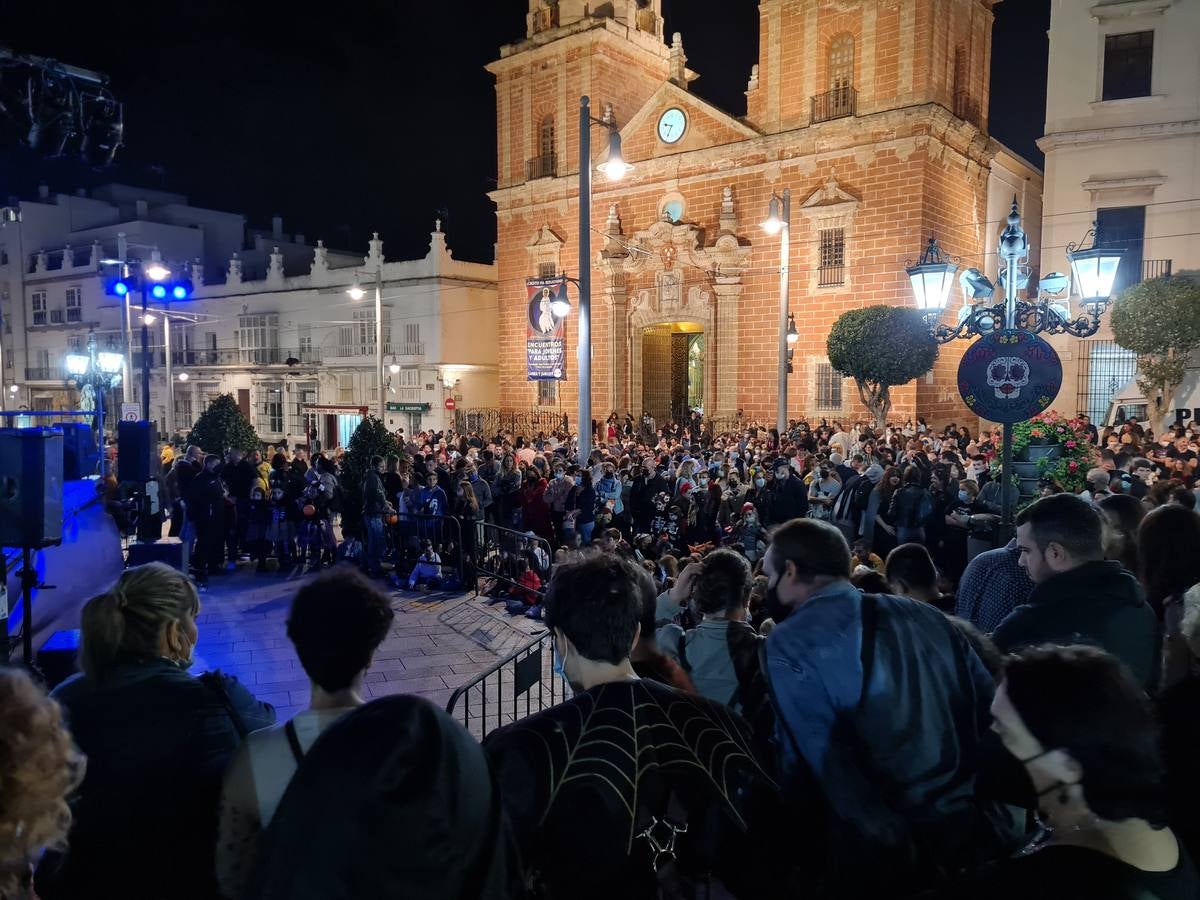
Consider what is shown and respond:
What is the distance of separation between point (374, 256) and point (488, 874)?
3595 cm

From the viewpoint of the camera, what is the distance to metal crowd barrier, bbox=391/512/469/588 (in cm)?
1077

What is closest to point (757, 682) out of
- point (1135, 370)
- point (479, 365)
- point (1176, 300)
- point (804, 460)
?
point (804, 460)

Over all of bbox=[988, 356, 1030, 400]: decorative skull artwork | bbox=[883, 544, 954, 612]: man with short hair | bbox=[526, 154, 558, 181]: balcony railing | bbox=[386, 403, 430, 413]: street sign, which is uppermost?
bbox=[526, 154, 558, 181]: balcony railing

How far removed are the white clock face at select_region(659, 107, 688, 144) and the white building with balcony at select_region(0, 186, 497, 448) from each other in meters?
10.3

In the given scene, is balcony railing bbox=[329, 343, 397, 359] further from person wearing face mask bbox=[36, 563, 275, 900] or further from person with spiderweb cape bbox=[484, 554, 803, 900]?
person with spiderweb cape bbox=[484, 554, 803, 900]

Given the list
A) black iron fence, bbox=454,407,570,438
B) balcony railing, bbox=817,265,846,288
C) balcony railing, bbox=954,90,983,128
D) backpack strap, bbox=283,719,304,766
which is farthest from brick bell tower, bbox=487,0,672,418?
backpack strap, bbox=283,719,304,766

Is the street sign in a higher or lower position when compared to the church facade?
lower

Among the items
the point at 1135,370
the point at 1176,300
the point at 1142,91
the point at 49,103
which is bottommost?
the point at 1135,370

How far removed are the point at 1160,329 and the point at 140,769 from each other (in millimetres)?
22042

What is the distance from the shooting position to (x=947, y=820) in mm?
2443

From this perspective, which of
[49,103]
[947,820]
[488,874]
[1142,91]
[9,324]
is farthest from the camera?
[9,324]

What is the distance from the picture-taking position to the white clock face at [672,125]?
2783 centimetres

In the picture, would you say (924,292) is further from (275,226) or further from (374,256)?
(275,226)

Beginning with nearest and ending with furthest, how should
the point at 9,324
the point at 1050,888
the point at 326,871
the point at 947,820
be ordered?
1. the point at 1050,888
2. the point at 326,871
3. the point at 947,820
4. the point at 9,324
